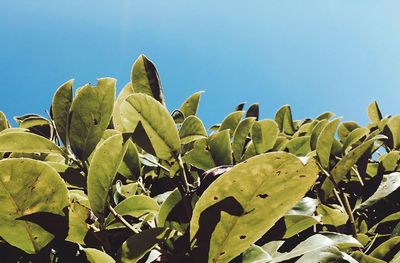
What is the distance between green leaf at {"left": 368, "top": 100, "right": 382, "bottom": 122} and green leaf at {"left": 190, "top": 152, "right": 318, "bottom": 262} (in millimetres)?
1872

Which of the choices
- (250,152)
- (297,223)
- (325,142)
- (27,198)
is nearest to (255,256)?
(297,223)

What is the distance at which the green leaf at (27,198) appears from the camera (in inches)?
29.6

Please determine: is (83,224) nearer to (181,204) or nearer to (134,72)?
(181,204)

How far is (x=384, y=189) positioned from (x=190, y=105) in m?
0.85

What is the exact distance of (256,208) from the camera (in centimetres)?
80

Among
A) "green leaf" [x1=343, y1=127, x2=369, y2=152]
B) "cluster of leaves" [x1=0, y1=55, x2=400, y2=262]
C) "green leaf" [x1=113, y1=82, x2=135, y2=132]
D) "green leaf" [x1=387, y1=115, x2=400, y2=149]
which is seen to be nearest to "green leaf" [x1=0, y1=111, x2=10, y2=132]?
"cluster of leaves" [x1=0, y1=55, x2=400, y2=262]

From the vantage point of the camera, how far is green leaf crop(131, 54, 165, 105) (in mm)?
1354

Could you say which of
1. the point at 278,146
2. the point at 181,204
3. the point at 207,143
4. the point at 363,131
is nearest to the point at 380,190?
the point at 363,131

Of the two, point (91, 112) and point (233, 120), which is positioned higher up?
point (91, 112)

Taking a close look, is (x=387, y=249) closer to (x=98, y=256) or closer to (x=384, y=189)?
(x=384, y=189)

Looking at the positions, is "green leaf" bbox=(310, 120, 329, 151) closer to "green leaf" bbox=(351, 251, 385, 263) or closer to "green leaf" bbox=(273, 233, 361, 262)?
"green leaf" bbox=(351, 251, 385, 263)

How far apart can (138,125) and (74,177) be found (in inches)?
10.6

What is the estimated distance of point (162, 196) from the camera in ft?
4.50

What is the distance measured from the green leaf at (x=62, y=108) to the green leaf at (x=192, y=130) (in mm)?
384
